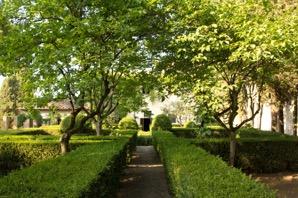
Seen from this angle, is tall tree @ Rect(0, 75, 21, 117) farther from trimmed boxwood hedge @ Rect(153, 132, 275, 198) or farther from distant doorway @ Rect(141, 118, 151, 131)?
trimmed boxwood hedge @ Rect(153, 132, 275, 198)

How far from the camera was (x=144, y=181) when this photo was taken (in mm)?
14297

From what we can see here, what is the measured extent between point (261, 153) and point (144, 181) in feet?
16.2

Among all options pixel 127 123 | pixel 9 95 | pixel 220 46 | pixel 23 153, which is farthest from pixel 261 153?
pixel 9 95

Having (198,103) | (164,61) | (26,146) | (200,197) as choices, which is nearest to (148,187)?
(198,103)

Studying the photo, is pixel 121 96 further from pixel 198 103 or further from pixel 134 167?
pixel 198 103

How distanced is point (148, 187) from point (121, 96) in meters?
6.15

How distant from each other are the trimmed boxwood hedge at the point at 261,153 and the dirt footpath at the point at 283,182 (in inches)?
16.9

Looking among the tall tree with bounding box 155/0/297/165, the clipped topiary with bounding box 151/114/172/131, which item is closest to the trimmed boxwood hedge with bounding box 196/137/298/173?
the tall tree with bounding box 155/0/297/165

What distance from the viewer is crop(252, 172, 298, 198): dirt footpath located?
12.2 m

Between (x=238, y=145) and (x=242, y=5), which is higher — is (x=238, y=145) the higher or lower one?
the lower one

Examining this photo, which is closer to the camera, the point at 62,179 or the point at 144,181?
the point at 62,179

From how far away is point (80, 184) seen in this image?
5852 mm

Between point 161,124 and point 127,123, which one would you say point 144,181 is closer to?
point 161,124

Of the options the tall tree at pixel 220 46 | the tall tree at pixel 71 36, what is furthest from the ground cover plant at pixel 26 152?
the tall tree at pixel 220 46
